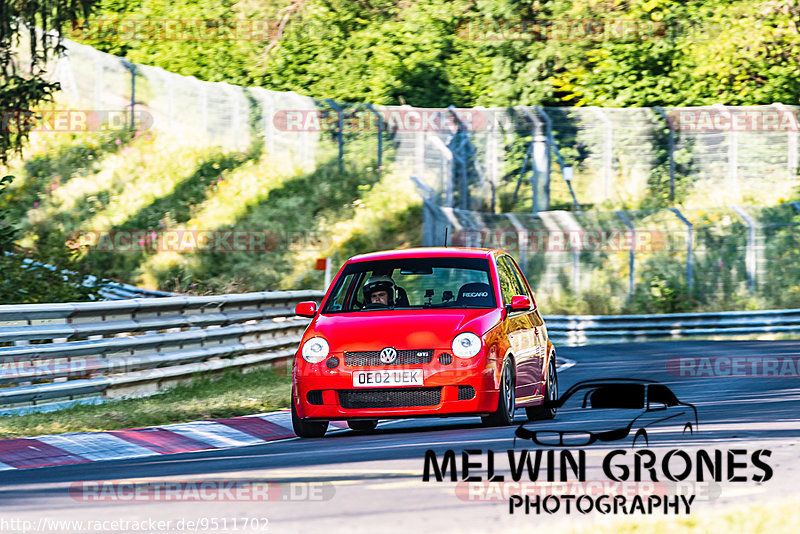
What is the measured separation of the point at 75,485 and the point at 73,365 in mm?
4392

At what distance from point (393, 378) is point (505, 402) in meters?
1.01

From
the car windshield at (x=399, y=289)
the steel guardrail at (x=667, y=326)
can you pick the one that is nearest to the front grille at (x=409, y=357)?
the car windshield at (x=399, y=289)

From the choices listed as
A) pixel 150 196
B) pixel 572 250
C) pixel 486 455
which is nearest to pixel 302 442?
pixel 486 455

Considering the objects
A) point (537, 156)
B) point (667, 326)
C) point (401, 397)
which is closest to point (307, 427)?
point (401, 397)

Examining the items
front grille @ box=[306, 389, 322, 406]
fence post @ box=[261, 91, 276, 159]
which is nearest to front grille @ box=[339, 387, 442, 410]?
front grille @ box=[306, 389, 322, 406]

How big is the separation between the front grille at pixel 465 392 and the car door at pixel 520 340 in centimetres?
81

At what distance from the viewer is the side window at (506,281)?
12852 mm

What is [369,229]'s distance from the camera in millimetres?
35719

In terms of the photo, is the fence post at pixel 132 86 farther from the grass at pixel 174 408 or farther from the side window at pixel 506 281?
A: the side window at pixel 506 281

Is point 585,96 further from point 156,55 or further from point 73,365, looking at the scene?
point 73,365

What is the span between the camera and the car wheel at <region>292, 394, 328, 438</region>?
12.0 meters

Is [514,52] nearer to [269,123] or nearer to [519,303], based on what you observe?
[269,123]

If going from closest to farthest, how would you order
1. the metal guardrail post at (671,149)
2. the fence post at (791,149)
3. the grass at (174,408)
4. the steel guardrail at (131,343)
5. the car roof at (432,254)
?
the grass at (174,408) < the steel guardrail at (131,343) < the car roof at (432,254) < the fence post at (791,149) < the metal guardrail post at (671,149)

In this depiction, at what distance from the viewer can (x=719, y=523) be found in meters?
6.99
